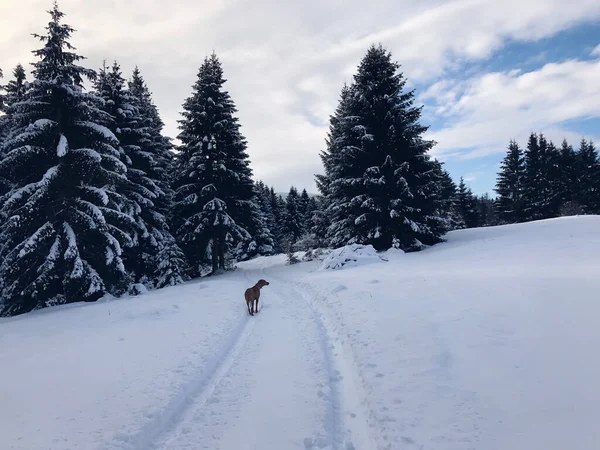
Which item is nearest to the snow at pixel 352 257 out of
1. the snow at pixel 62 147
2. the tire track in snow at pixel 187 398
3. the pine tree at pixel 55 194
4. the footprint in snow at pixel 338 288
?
Answer: the footprint in snow at pixel 338 288

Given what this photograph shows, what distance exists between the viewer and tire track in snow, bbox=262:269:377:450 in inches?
160

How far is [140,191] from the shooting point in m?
21.6

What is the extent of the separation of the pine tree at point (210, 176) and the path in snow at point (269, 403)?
59.7ft

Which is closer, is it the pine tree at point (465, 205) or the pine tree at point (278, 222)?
the pine tree at point (465, 205)

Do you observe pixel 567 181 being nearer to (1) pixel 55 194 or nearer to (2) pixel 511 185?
(2) pixel 511 185

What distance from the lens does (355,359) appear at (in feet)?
21.0

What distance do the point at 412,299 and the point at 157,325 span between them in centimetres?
724

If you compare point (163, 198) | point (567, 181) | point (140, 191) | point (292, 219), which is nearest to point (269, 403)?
point (140, 191)

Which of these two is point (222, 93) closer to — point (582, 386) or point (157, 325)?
point (157, 325)


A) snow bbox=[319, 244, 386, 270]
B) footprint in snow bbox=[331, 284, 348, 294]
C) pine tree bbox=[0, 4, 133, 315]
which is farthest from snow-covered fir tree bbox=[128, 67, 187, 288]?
footprint in snow bbox=[331, 284, 348, 294]

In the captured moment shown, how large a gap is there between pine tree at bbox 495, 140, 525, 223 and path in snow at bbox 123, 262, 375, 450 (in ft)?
161

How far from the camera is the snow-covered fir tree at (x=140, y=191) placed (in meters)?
20.5

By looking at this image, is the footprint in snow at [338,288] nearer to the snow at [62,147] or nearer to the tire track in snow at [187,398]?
the tire track in snow at [187,398]

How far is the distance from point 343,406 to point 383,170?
1886cm
